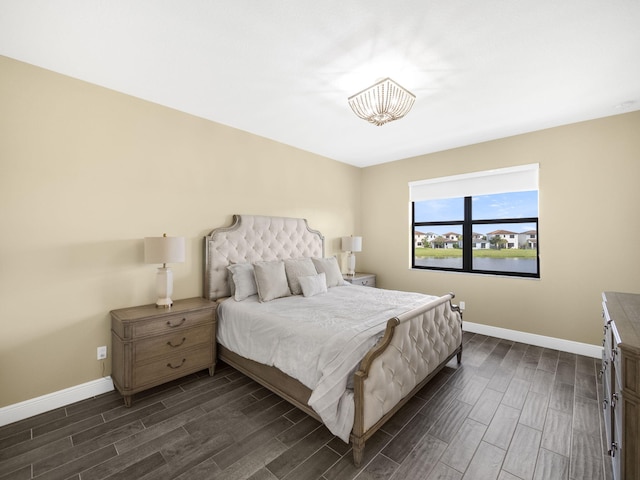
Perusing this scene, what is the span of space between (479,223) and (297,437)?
3769 mm

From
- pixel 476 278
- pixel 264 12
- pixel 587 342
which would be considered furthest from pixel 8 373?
pixel 587 342

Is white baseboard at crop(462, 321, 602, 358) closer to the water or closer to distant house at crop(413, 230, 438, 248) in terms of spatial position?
the water

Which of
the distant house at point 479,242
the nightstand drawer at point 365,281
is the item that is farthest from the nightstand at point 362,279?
the distant house at point 479,242

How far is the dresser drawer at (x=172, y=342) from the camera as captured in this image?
2347mm

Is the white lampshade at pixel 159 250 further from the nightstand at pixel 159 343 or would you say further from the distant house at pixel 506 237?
the distant house at pixel 506 237

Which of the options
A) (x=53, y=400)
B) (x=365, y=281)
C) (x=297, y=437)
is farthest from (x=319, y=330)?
(x=365, y=281)

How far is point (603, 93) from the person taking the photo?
8.58ft

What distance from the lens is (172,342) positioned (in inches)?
99.0

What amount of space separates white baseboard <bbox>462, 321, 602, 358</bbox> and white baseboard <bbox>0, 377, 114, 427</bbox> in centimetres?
440

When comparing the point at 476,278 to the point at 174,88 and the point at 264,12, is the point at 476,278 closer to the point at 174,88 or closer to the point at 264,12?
the point at 264,12

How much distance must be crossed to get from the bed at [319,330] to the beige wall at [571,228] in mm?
1293

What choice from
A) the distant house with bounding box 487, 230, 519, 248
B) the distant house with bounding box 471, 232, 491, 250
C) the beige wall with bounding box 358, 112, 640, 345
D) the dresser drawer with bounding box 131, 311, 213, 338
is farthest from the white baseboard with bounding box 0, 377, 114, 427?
the distant house with bounding box 487, 230, 519, 248

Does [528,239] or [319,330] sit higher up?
[528,239]

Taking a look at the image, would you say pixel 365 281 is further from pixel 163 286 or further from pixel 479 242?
pixel 163 286
